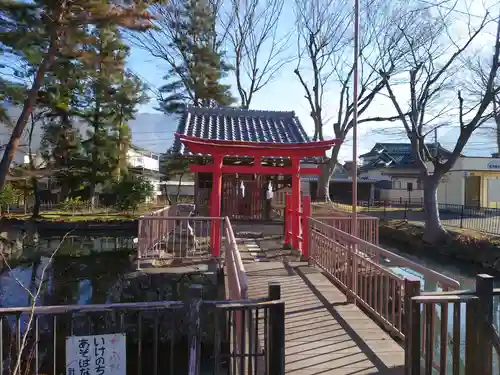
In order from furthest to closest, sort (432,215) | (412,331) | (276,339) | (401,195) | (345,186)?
(345,186) → (401,195) → (432,215) → (412,331) → (276,339)

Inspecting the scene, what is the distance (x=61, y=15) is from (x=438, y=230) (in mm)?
15765

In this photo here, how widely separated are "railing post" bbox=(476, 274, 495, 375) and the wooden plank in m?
1.04

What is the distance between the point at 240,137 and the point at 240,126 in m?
1.06

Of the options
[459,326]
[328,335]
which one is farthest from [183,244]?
[459,326]

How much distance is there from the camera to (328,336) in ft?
16.0

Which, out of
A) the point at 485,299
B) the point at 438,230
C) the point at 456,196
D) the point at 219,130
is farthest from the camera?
the point at 456,196

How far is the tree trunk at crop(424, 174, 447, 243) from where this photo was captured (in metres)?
16.3

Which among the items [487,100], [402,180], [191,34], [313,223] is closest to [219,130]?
[313,223]

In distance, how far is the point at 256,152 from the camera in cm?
952

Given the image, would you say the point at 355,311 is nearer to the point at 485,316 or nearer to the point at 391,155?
the point at 485,316

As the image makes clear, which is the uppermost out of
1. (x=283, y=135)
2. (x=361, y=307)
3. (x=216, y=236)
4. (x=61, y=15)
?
(x=61, y=15)

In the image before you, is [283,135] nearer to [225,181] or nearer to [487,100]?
[225,181]

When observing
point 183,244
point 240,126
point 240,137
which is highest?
point 240,126

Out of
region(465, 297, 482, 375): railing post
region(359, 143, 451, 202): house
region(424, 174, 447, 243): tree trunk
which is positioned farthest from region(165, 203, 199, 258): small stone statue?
region(359, 143, 451, 202): house
